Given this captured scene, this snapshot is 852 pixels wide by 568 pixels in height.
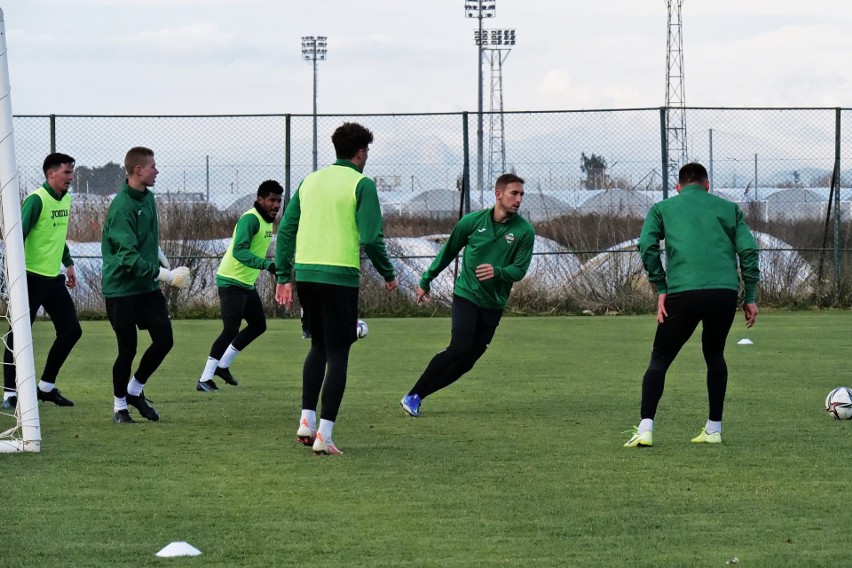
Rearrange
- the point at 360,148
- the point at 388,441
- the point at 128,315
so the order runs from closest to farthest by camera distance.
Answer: the point at 360,148 → the point at 388,441 → the point at 128,315

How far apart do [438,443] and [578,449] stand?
0.89 meters

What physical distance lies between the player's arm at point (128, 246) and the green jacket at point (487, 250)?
1984 mm

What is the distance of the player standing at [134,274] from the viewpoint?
8.95 m

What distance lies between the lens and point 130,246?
888 cm

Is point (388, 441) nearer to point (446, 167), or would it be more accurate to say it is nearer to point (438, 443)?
point (438, 443)

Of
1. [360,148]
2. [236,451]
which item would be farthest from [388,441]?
[360,148]

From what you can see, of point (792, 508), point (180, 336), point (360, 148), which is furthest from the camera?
point (180, 336)

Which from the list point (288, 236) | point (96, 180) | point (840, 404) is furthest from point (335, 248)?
point (96, 180)

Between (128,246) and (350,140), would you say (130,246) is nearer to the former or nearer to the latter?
(128,246)

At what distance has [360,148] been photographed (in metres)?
7.88

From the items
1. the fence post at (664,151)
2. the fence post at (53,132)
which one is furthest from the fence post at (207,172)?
the fence post at (664,151)

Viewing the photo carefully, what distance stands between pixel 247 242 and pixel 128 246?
2.61 meters

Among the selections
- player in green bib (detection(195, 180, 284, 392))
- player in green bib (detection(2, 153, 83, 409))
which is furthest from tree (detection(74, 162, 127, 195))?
player in green bib (detection(2, 153, 83, 409))

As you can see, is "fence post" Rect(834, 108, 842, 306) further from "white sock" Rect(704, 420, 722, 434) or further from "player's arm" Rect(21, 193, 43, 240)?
"player's arm" Rect(21, 193, 43, 240)
